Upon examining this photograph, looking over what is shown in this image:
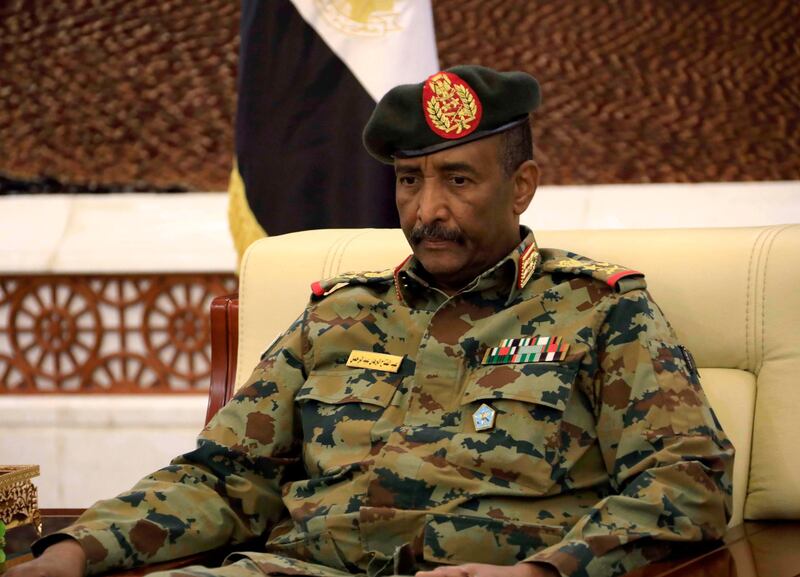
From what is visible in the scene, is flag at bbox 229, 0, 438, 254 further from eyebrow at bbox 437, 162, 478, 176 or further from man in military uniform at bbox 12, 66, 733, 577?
eyebrow at bbox 437, 162, 478, 176

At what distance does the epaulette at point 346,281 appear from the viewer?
223cm

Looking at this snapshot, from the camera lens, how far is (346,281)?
2252mm

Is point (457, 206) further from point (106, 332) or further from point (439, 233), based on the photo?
point (106, 332)

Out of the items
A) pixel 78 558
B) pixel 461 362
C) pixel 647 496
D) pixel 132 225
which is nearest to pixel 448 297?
pixel 461 362

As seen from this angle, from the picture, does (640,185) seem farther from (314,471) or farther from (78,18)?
(78,18)

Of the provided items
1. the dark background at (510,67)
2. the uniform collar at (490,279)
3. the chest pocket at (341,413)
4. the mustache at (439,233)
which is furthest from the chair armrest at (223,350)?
the dark background at (510,67)

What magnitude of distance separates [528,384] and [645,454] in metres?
0.23

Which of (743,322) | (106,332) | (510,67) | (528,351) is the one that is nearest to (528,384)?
(528,351)

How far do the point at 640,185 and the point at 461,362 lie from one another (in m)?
1.58

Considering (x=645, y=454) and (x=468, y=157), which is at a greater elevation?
(x=468, y=157)

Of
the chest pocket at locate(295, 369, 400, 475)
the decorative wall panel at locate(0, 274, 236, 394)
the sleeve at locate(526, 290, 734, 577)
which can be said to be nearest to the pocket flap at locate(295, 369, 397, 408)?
the chest pocket at locate(295, 369, 400, 475)

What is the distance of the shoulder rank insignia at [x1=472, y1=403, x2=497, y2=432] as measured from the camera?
1.91 metres

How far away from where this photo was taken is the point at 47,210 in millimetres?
4031

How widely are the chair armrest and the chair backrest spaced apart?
71 cm
